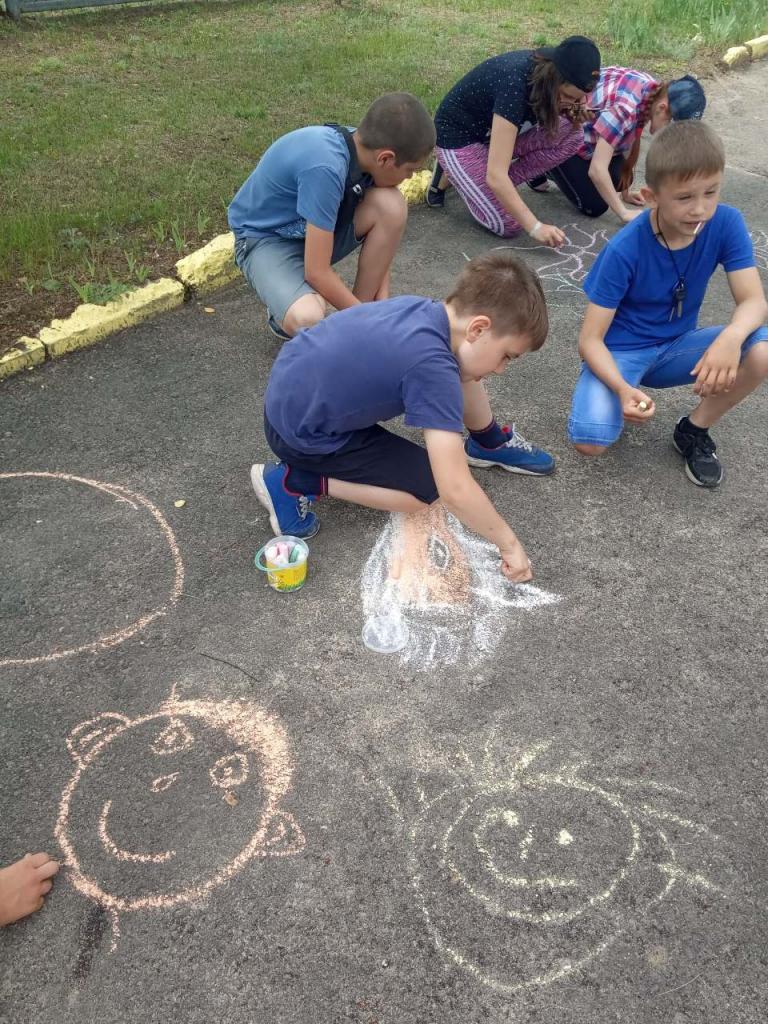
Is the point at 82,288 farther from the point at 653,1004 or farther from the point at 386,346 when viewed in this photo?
the point at 653,1004

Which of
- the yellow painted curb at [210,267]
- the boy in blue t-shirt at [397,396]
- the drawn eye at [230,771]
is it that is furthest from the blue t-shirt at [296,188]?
the drawn eye at [230,771]

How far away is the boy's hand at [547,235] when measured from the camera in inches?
179

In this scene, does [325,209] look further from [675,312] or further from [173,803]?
[173,803]

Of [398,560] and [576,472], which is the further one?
[576,472]

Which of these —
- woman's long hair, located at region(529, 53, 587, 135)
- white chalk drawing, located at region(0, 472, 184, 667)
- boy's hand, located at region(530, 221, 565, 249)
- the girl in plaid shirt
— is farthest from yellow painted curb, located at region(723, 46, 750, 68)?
white chalk drawing, located at region(0, 472, 184, 667)

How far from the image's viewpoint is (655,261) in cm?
300

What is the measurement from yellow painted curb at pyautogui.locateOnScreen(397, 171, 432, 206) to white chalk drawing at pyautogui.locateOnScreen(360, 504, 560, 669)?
3043mm

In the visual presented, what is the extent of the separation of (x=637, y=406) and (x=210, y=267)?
234 cm

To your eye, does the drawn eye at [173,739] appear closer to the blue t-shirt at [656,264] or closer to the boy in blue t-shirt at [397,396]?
the boy in blue t-shirt at [397,396]

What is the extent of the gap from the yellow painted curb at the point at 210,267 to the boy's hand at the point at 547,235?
168 centimetres

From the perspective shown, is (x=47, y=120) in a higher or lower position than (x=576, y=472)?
higher

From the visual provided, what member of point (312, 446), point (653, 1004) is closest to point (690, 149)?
point (312, 446)

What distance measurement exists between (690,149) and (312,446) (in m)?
1.63

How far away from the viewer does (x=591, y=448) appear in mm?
3166
